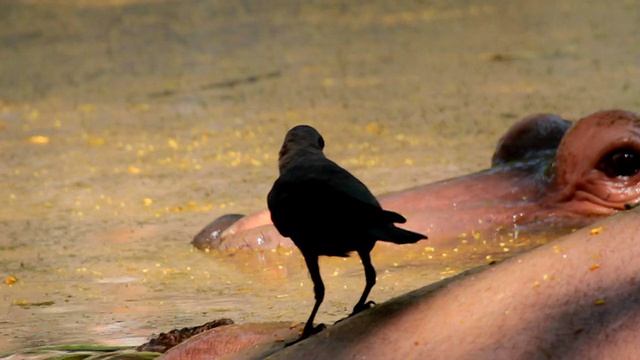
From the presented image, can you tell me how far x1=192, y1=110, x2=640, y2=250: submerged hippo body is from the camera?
4836 mm

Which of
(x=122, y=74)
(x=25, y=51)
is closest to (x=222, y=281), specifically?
(x=122, y=74)

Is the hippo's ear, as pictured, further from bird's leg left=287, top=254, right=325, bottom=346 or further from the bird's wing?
the bird's wing

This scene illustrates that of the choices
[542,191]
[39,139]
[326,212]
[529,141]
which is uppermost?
[39,139]

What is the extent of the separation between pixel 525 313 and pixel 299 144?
0.60 meters

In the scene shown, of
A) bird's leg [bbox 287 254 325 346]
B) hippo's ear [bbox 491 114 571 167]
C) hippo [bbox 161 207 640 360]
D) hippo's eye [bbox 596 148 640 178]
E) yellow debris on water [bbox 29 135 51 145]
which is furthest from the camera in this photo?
yellow debris on water [bbox 29 135 51 145]

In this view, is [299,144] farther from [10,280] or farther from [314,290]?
[10,280]

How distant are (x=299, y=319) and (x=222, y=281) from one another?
33.5 inches

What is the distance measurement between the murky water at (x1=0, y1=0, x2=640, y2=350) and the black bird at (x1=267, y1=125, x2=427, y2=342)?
52.7 inches

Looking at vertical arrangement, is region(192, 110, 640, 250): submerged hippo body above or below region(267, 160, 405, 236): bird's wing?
below

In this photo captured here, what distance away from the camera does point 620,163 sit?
194 inches

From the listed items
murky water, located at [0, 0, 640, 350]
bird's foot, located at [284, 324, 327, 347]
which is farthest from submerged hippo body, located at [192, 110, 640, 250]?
bird's foot, located at [284, 324, 327, 347]

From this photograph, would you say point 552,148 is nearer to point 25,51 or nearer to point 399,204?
point 399,204

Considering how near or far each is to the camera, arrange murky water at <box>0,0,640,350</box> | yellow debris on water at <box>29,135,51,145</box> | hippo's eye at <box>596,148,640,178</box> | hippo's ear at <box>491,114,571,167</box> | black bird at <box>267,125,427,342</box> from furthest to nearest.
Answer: yellow debris on water at <box>29,135,51,145</box> < hippo's ear at <box>491,114,571,167</box> < hippo's eye at <box>596,148,640,178</box> < murky water at <box>0,0,640,350</box> < black bird at <box>267,125,427,342</box>

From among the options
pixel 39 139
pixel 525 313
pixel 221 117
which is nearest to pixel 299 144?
pixel 525 313
